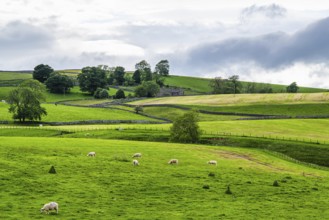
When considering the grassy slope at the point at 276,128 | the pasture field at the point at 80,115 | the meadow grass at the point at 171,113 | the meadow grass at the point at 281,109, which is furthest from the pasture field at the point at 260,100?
the grassy slope at the point at 276,128

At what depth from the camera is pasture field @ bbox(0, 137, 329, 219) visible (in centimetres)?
3247

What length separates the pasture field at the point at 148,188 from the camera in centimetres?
3247

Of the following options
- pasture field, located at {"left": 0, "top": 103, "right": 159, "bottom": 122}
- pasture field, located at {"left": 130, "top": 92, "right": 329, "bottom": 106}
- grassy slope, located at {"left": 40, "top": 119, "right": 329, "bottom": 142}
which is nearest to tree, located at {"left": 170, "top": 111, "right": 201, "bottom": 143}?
grassy slope, located at {"left": 40, "top": 119, "right": 329, "bottom": 142}

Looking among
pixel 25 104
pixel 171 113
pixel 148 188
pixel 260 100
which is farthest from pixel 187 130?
pixel 260 100

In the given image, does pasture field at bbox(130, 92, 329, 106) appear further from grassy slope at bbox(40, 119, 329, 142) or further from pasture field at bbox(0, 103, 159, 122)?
grassy slope at bbox(40, 119, 329, 142)

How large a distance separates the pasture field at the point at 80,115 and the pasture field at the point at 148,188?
3028 inches

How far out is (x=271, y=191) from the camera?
42938mm

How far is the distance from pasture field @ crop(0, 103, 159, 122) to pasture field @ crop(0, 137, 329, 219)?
3028 inches

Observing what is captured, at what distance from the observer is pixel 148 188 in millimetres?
40156

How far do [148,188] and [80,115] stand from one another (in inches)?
4200

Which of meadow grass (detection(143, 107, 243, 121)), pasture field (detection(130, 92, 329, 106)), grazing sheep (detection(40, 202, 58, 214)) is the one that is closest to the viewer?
grazing sheep (detection(40, 202, 58, 214))

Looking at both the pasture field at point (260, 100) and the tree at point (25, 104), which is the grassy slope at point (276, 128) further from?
the pasture field at point (260, 100)

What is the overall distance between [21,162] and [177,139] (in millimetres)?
47630

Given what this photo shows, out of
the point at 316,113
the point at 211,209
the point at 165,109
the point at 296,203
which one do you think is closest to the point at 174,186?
the point at 211,209
